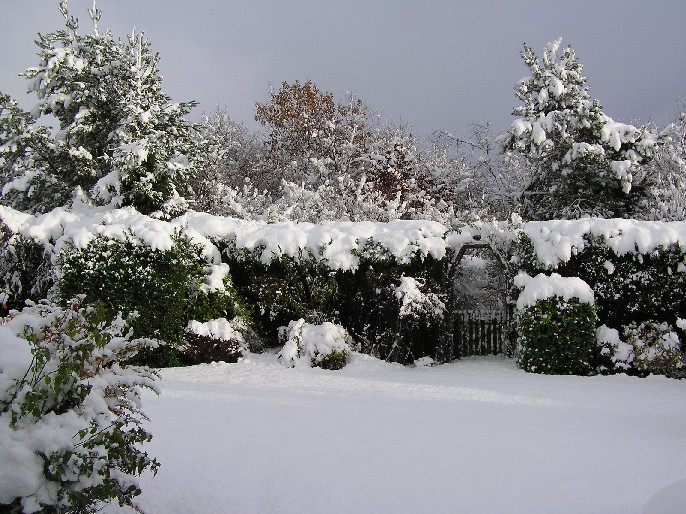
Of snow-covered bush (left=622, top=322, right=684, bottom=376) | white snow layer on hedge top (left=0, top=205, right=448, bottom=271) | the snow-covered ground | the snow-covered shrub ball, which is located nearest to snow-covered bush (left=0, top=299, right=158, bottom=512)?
the snow-covered ground

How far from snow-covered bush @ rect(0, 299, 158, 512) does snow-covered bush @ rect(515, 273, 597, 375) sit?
736 cm

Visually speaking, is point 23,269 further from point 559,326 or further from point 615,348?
point 615,348

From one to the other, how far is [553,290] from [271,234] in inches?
210

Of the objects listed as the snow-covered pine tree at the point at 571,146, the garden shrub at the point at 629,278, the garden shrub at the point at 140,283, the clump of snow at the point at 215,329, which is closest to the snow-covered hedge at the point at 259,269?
the garden shrub at the point at 140,283

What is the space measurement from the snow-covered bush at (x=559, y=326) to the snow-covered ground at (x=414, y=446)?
2.79ft

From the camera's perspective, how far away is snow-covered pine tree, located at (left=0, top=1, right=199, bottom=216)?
14.6 metres

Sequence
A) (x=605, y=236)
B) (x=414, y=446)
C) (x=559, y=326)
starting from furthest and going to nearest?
(x=605, y=236) < (x=559, y=326) < (x=414, y=446)

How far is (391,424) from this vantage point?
5277 millimetres

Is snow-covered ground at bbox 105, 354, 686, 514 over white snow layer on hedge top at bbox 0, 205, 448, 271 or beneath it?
beneath

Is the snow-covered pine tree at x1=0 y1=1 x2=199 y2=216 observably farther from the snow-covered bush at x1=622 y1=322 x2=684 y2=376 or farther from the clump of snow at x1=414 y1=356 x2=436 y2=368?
the snow-covered bush at x1=622 y1=322 x2=684 y2=376

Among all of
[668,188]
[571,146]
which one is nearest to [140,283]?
[571,146]

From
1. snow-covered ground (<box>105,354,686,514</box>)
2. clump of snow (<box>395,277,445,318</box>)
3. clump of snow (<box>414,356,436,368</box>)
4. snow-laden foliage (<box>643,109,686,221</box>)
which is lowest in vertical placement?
snow-covered ground (<box>105,354,686,514</box>)

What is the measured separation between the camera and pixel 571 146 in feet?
45.1

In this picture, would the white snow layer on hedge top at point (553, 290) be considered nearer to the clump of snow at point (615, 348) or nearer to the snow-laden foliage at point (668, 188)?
the clump of snow at point (615, 348)
